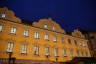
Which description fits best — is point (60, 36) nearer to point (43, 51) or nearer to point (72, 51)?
point (72, 51)

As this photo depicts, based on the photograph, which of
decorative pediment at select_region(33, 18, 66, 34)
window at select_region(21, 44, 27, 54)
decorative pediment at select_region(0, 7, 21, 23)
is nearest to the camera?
window at select_region(21, 44, 27, 54)

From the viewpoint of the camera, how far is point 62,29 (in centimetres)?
2692

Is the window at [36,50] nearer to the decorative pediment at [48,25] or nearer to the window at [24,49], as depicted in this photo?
the window at [24,49]

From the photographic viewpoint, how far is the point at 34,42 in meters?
20.6

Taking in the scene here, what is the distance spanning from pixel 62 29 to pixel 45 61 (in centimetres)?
1017

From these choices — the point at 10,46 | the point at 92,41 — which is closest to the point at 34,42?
the point at 10,46

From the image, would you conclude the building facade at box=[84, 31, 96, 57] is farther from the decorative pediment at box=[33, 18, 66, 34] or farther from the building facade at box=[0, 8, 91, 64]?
the decorative pediment at box=[33, 18, 66, 34]

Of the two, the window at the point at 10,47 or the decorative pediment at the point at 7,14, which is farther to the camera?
the decorative pediment at the point at 7,14

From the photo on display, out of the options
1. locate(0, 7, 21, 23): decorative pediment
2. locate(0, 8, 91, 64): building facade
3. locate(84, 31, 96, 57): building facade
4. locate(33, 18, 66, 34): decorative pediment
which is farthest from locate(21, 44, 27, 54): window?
locate(84, 31, 96, 57): building facade

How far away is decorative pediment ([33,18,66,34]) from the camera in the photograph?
2342 centimetres

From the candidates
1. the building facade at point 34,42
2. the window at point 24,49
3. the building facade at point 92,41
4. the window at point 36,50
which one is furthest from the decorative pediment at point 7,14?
the building facade at point 92,41

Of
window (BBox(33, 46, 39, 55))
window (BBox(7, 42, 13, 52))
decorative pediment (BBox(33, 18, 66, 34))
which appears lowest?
window (BBox(33, 46, 39, 55))

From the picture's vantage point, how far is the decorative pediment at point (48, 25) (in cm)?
2342

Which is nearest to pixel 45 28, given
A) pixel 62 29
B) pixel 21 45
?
pixel 62 29
